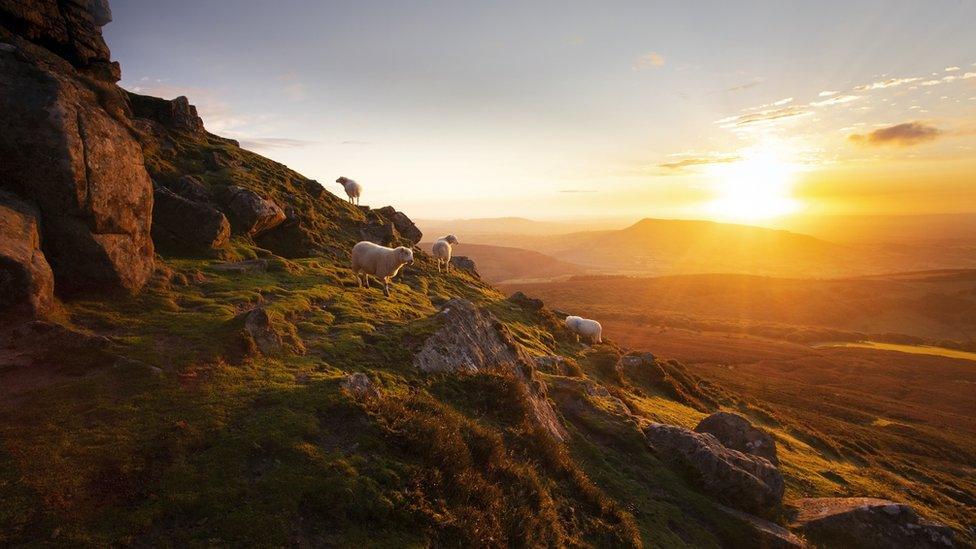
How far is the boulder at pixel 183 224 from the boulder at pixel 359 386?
14685mm

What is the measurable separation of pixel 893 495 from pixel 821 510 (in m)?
10.9

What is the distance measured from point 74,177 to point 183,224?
821cm

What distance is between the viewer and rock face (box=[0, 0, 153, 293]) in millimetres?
12477

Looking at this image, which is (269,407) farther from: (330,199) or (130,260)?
(330,199)

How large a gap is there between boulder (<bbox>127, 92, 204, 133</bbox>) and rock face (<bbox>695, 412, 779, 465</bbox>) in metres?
42.7

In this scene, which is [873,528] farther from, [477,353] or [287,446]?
[287,446]

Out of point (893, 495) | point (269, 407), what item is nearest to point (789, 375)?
point (893, 495)

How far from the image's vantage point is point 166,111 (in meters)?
34.1

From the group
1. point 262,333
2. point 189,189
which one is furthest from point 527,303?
point 262,333

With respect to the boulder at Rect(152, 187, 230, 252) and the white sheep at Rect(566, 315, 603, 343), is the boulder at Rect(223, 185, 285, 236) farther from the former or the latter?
the white sheep at Rect(566, 315, 603, 343)

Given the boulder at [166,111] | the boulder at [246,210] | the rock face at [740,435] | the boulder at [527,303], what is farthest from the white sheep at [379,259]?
the boulder at [166,111]

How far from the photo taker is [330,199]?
4244cm

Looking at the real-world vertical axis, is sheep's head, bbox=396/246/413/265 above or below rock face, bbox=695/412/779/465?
above

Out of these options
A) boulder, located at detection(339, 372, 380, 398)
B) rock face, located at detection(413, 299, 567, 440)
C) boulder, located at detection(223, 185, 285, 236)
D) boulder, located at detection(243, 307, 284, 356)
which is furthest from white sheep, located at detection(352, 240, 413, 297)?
boulder, located at detection(339, 372, 380, 398)
